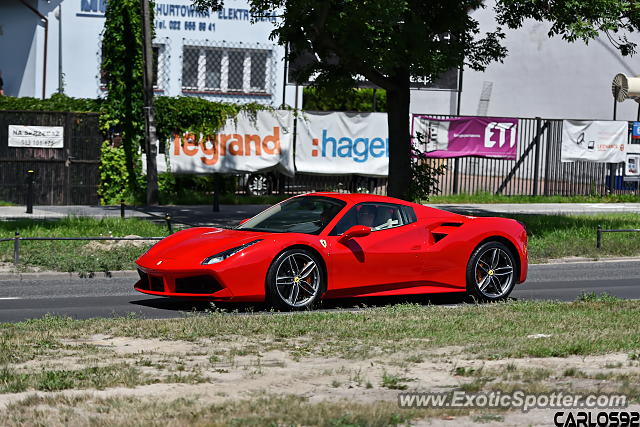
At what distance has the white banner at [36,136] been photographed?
2561 cm

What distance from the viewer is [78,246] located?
1695 centimetres

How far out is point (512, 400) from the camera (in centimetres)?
684

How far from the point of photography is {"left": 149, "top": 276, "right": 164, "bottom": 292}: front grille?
12.2 m

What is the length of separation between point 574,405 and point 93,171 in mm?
20974

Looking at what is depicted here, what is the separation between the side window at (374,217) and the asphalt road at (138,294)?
36.4 inches

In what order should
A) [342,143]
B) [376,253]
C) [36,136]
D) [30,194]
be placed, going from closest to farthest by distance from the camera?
[376,253], [30,194], [36,136], [342,143]

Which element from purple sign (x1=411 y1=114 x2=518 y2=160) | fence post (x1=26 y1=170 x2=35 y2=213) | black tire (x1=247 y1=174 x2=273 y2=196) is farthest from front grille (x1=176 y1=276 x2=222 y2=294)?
purple sign (x1=411 y1=114 x2=518 y2=160)

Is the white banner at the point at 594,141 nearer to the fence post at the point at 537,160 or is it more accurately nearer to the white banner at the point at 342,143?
the fence post at the point at 537,160

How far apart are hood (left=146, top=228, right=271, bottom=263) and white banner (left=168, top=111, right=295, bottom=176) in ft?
47.8

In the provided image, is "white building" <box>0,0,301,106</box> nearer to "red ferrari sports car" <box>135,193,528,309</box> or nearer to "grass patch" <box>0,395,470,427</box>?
"red ferrari sports car" <box>135,193,528,309</box>

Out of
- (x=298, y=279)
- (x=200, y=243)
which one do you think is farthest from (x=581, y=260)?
(x=200, y=243)

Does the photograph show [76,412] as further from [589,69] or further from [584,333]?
[589,69]

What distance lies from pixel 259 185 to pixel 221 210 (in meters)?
3.87

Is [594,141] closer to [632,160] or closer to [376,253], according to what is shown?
[632,160]
